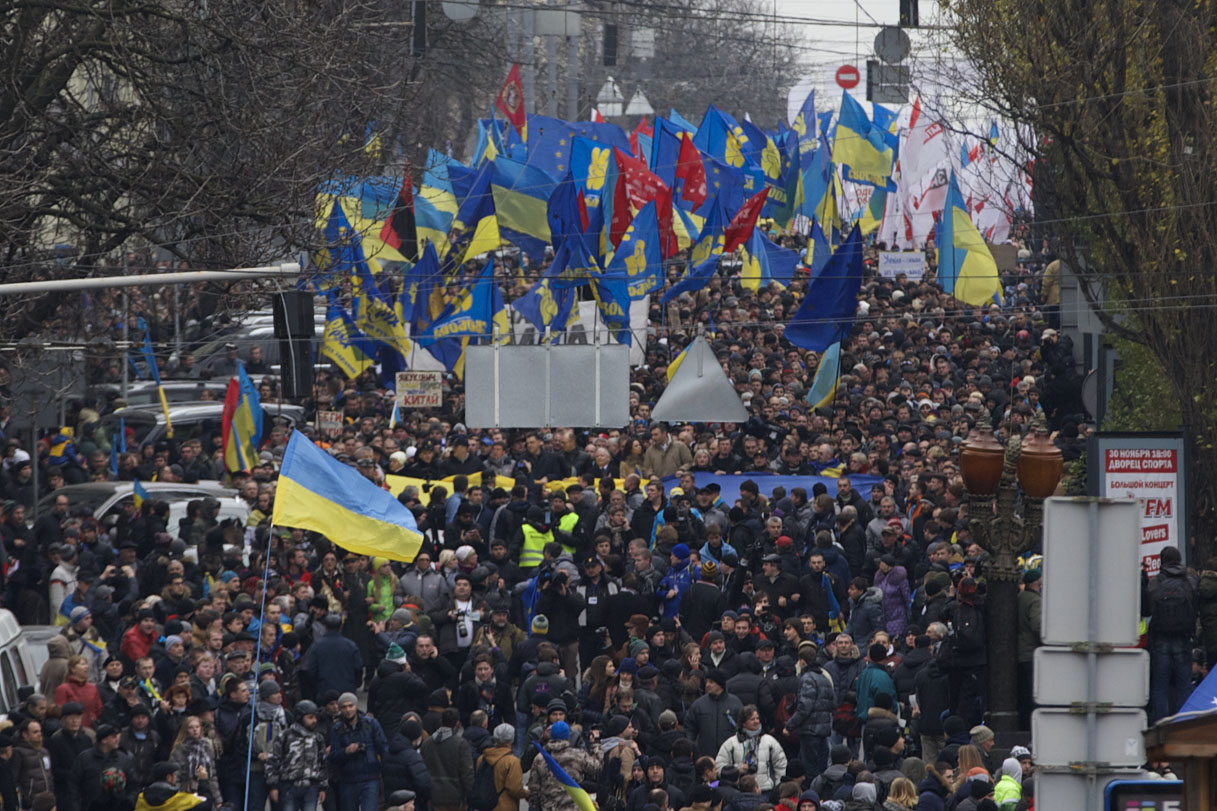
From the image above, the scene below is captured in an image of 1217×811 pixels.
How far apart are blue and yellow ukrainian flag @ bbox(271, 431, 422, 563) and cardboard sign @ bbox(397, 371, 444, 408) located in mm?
12126

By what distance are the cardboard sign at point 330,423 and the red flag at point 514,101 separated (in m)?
13.3

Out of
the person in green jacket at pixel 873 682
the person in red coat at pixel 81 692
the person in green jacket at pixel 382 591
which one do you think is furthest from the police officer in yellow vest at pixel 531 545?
the person in red coat at pixel 81 692

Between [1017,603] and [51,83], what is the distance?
9528mm

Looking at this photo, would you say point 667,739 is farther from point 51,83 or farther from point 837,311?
point 837,311

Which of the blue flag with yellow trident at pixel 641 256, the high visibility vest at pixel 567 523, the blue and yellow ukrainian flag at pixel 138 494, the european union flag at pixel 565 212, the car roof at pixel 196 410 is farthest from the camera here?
the blue flag with yellow trident at pixel 641 256

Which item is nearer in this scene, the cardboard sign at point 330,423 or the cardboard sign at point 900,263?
the cardboard sign at point 330,423

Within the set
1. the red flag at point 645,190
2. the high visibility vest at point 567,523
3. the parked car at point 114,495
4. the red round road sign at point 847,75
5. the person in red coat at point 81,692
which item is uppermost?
the red round road sign at point 847,75

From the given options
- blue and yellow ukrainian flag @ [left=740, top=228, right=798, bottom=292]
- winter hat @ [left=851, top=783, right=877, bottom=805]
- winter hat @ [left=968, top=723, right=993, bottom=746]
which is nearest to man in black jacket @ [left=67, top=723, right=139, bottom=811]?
winter hat @ [left=851, top=783, right=877, bottom=805]

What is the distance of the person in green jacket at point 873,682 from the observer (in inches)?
590

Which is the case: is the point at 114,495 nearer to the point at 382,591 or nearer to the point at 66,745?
the point at 382,591

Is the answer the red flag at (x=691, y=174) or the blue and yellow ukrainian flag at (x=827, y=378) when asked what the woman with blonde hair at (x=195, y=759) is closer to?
the blue and yellow ukrainian flag at (x=827, y=378)

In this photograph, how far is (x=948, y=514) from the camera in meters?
18.6

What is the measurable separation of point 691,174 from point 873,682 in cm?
2179

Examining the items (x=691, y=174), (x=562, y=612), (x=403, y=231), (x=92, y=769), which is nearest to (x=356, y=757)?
(x=92, y=769)
